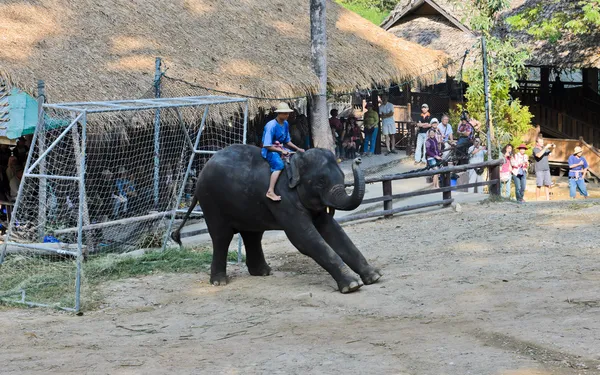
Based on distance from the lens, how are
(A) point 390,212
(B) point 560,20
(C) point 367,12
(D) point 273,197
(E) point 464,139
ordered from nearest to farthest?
1. (D) point 273,197
2. (A) point 390,212
3. (E) point 464,139
4. (B) point 560,20
5. (C) point 367,12

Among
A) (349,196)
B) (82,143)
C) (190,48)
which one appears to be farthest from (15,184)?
(349,196)

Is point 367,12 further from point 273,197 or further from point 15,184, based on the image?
point 273,197

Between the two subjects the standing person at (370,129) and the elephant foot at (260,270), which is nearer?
the elephant foot at (260,270)

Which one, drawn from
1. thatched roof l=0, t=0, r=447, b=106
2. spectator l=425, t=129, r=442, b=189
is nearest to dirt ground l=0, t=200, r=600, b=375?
thatched roof l=0, t=0, r=447, b=106

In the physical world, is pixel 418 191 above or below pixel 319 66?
below

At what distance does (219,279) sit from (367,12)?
29.9 m

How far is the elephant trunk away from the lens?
36.7ft

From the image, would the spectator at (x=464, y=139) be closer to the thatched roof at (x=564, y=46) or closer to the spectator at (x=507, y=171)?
the spectator at (x=507, y=171)

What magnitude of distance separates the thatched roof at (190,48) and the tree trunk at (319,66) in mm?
286

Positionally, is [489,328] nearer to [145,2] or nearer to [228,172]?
[228,172]

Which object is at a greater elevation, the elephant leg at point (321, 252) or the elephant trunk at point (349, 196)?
the elephant trunk at point (349, 196)

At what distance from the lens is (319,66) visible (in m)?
20.3

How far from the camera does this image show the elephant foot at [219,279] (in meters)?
12.8

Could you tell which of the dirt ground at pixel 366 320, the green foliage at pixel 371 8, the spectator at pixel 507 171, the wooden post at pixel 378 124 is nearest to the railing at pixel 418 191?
the dirt ground at pixel 366 320
